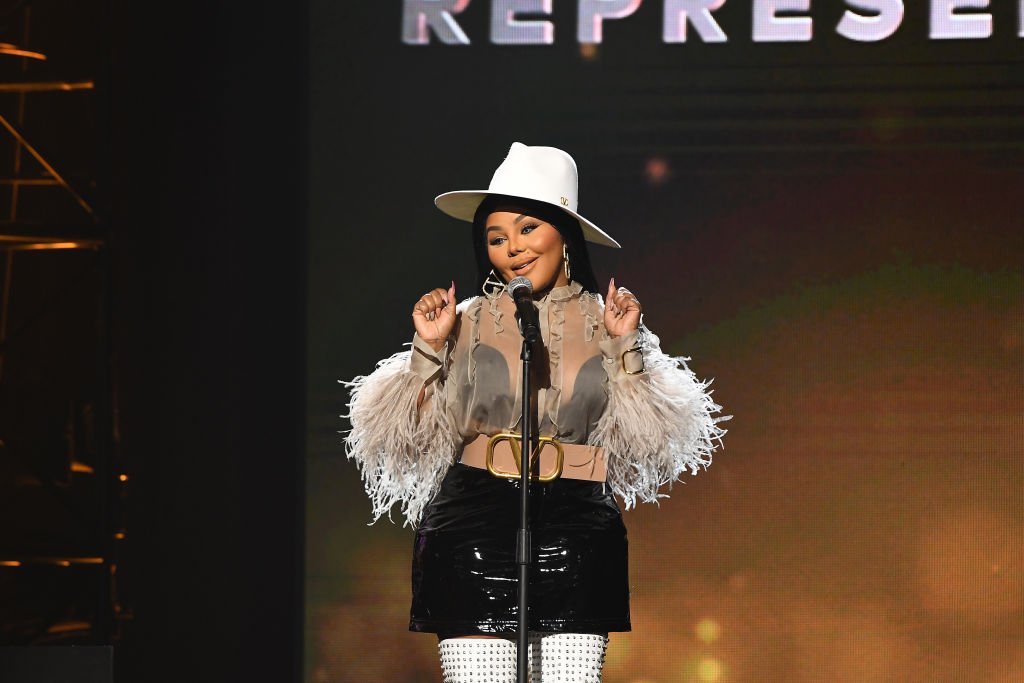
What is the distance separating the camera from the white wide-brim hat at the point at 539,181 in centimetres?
259

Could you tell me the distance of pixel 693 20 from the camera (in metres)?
3.92

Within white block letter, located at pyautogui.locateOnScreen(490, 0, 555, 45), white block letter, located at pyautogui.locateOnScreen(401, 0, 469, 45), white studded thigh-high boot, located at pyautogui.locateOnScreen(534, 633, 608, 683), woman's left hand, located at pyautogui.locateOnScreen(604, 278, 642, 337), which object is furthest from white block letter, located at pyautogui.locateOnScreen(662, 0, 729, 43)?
white studded thigh-high boot, located at pyautogui.locateOnScreen(534, 633, 608, 683)

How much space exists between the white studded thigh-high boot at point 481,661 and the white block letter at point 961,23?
2.49 m

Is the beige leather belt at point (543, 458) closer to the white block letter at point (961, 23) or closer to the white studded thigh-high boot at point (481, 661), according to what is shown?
the white studded thigh-high boot at point (481, 661)

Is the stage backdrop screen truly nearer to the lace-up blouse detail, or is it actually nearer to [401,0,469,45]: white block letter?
[401,0,469,45]: white block letter

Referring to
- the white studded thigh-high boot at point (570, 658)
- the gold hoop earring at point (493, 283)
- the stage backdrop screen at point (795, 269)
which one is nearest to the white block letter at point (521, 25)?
the stage backdrop screen at point (795, 269)

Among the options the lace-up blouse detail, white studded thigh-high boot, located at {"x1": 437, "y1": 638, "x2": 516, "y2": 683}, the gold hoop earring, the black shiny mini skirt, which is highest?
the gold hoop earring

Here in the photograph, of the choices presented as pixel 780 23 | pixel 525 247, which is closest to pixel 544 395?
pixel 525 247

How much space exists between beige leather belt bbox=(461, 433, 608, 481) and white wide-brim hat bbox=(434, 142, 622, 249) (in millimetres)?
458

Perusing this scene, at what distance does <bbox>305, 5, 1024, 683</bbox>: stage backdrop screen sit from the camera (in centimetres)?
384

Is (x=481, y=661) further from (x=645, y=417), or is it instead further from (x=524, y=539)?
(x=645, y=417)

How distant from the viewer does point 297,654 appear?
4.00 metres

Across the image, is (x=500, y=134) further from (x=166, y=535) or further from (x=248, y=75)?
(x=166, y=535)

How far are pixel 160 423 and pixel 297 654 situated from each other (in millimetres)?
1095
